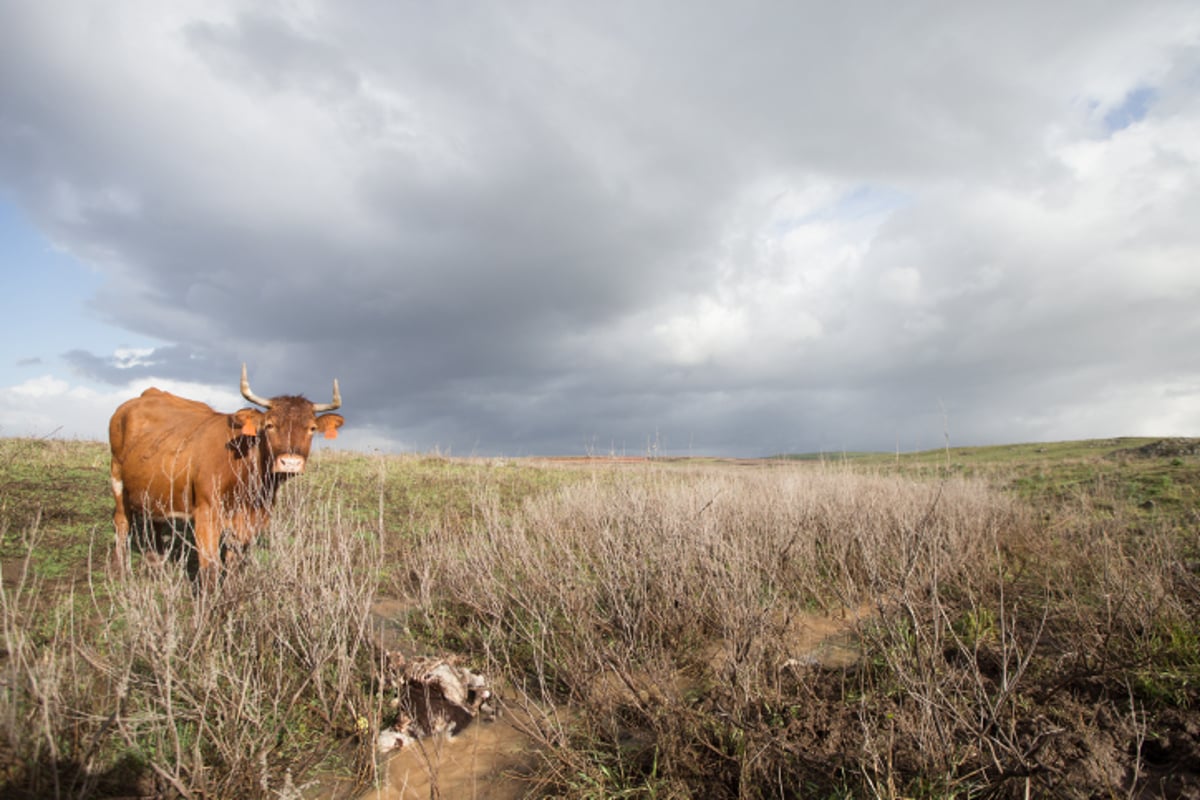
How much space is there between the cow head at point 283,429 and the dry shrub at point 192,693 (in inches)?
74.7

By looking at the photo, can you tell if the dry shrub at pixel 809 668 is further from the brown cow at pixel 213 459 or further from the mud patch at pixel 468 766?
the brown cow at pixel 213 459

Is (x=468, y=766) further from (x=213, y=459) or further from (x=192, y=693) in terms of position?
(x=213, y=459)

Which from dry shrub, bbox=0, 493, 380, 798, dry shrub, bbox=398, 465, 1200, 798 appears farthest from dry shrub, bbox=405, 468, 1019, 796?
dry shrub, bbox=0, 493, 380, 798

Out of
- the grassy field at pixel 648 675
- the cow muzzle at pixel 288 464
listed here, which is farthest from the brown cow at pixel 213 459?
the grassy field at pixel 648 675

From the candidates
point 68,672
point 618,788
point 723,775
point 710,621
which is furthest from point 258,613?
point 710,621

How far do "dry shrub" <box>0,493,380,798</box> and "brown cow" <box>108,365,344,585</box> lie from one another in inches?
80.7

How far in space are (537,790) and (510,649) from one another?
5.75 ft

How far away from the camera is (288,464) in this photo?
5922 millimetres

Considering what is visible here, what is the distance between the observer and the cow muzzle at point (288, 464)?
5898 mm

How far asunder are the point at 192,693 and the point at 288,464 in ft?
10.2

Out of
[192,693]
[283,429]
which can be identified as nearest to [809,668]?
[192,693]

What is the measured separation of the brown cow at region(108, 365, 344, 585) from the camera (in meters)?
6.05

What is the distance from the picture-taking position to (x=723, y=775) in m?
2.83

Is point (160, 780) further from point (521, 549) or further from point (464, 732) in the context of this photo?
point (521, 549)
